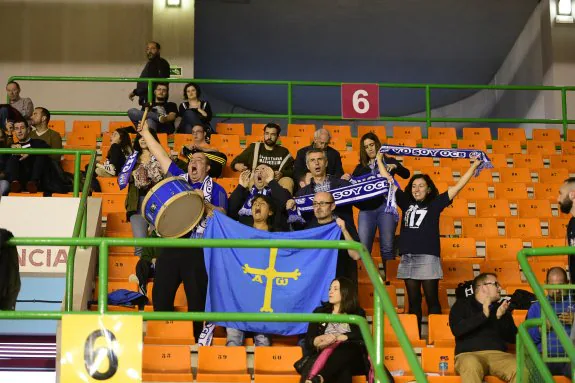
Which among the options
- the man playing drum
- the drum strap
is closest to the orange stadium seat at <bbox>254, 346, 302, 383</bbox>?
the man playing drum

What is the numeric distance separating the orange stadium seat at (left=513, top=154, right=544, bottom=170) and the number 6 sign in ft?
6.84

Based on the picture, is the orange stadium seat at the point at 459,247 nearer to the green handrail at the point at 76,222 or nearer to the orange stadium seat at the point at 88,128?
the green handrail at the point at 76,222

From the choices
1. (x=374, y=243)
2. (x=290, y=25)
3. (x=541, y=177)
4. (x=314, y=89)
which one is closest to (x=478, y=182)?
(x=541, y=177)

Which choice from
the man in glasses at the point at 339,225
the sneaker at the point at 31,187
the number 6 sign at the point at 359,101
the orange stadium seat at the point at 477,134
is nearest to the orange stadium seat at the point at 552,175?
the orange stadium seat at the point at 477,134

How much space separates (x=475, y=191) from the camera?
13.2 metres

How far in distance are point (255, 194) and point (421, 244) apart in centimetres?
180

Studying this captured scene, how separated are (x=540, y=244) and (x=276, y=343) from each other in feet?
12.6

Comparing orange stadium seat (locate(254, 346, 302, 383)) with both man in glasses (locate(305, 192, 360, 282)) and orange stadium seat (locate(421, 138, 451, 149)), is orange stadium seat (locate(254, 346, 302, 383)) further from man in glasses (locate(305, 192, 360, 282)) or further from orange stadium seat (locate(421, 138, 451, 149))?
orange stadium seat (locate(421, 138, 451, 149))

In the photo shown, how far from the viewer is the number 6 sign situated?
15438 millimetres

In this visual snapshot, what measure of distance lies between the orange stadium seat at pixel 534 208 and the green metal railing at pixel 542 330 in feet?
17.2

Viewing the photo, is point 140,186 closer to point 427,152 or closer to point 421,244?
point 421,244

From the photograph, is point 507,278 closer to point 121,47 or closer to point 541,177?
point 541,177

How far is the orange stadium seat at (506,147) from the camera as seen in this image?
14938mm

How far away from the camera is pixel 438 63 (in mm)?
23312
